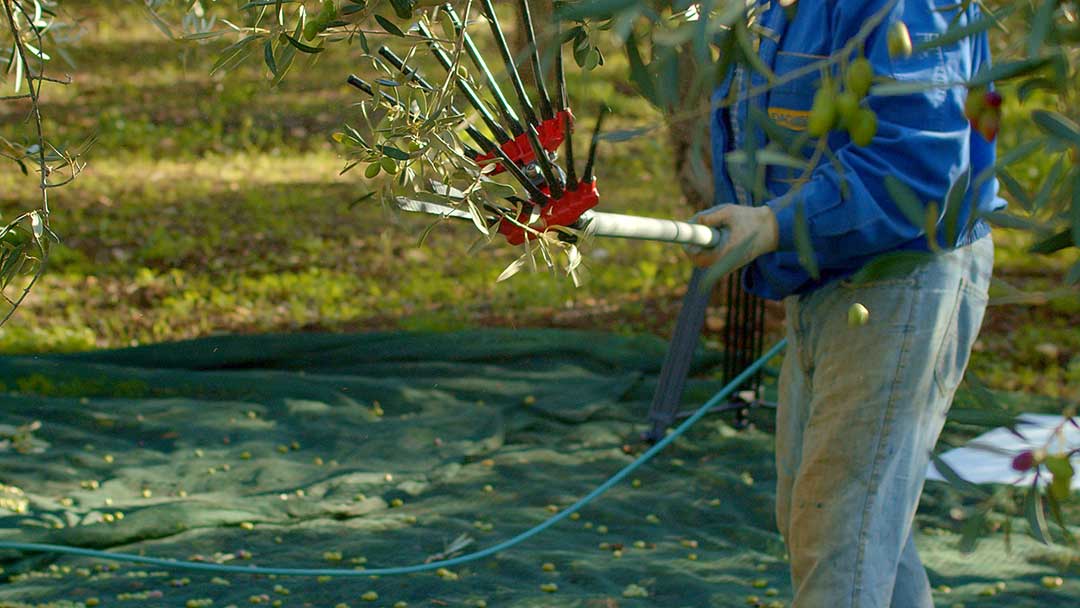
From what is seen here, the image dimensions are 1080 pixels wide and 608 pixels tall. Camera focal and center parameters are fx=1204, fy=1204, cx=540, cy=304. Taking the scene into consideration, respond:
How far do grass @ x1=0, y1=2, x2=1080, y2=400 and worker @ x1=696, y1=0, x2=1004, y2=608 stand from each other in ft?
6.28

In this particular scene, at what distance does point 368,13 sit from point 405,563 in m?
1.84

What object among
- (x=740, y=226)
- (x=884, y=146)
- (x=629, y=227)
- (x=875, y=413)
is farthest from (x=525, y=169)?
(x=875, y=413)

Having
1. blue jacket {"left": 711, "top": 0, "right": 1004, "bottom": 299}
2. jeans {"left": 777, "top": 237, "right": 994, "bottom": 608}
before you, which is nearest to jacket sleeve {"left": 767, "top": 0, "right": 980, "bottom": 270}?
blue jacket {"left": 711, "top": 0, "right": 1004, "bottom": 299}

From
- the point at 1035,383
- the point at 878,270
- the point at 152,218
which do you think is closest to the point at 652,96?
the point at 878,270

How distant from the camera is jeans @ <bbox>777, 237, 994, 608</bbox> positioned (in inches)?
71.3

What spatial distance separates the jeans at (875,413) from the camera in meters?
1.81

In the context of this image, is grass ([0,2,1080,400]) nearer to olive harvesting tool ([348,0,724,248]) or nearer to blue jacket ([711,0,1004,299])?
blue jacket ([711,0,1004,299])

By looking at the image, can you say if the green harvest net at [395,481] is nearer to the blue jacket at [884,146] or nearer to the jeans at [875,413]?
the jeans at [875,413]

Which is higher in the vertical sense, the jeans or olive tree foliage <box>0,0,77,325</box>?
olive tree foliage <box>0,0,77,325</box>

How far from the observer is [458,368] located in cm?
426

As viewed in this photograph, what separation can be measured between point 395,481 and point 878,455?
1.90 meters

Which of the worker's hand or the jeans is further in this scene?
the jeans

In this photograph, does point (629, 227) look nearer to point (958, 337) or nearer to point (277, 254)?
point (958, 337)

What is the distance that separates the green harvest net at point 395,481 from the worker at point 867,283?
0.93 m
